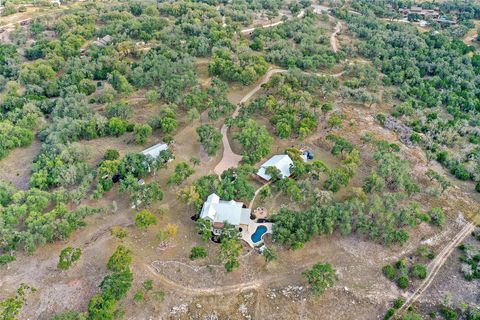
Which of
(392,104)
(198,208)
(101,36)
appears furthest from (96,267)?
(101,36)

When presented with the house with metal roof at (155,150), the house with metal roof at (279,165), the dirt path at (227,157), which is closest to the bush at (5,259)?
the house with metal roof at (155,150)

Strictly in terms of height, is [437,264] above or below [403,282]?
below

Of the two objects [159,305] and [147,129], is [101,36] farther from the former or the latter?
[159,305]

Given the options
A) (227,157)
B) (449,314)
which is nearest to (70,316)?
(227,157)

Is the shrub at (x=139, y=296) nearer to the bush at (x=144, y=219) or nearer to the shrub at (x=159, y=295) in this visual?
the shrub at (x=159, y=295)

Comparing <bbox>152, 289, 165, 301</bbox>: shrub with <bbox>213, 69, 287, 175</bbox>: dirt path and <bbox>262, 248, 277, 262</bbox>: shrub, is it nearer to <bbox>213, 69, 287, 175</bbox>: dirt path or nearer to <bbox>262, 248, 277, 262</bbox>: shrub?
<bbox>262, 248, 277, 262</bbox>: shrub

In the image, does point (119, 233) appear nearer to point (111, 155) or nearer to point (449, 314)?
point (111, 155)

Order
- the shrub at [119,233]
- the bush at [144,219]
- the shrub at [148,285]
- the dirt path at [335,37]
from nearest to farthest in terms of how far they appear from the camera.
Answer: the shrub at [148,285] < the shrub at [119,233] < the bush at [144,219] < the dirt path at [335,37]
